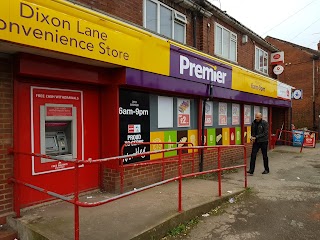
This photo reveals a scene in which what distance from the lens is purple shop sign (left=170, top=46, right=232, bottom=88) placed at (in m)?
6.55

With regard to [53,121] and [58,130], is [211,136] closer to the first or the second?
[58,130]

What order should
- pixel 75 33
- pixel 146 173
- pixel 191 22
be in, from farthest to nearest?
pixel 191 22 < pixel 146 173 < pixel 75 33

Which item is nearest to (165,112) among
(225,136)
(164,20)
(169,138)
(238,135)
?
(169,138)

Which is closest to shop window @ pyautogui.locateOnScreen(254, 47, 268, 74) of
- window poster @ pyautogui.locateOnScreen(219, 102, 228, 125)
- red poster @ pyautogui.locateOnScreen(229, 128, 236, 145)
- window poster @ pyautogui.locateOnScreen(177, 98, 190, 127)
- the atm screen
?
red poster @ pyautogui.locateOnScreen(229, 128, 236, 145)

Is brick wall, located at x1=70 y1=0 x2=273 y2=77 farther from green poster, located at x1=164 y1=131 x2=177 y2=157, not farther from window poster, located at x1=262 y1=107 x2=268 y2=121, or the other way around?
green poster, located at x1=164 y1=131 x2=177 y2=157

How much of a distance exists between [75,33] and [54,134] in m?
1.74

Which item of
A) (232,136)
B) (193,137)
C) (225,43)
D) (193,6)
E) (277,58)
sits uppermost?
(193,6)

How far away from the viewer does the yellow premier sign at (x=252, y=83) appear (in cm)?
938

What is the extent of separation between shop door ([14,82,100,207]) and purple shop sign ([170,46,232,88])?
6.91 ft

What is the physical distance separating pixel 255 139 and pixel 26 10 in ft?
21.3

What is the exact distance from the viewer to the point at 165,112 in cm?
675

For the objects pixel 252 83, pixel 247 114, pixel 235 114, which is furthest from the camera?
pixel 247 114

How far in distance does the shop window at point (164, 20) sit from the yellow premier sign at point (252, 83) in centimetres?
239

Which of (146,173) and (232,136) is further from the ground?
(232,136)
